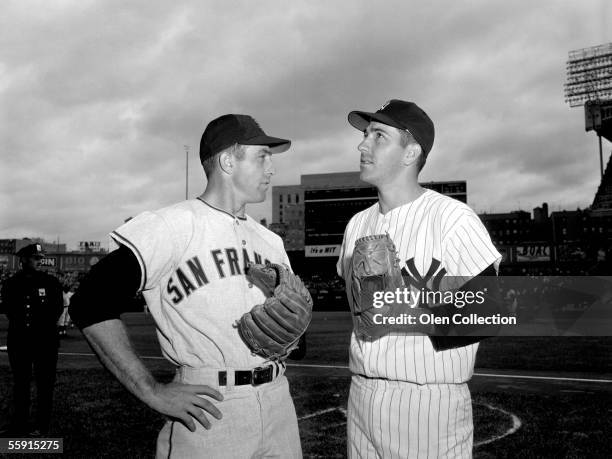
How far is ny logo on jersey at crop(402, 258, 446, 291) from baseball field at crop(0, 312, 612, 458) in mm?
2746

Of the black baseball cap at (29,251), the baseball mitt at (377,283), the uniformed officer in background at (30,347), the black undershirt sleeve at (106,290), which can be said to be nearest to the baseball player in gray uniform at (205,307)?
the black undershirt sleeve at (106,290)

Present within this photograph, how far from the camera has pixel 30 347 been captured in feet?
16.4

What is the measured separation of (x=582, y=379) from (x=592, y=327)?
395 inches

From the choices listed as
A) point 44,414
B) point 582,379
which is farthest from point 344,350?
point 44,414

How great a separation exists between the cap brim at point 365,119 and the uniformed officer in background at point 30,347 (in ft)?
12.4

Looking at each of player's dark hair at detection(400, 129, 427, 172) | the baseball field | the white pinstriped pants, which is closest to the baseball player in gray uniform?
the white pinstriped pants

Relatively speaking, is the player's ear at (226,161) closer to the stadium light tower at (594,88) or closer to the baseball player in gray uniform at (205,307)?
the baseball player in gray uniform at (205,307)

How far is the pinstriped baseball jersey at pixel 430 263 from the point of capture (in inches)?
87.2

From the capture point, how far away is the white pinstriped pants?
7.15 feet

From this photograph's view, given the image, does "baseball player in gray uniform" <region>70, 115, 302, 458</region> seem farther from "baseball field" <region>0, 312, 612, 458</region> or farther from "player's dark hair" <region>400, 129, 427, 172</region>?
"baseball field" <region>0, 312, 612, 458</region>

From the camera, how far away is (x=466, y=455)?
2.20 meters

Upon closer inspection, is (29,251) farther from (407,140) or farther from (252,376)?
(407,140)

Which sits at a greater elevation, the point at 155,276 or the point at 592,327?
the point at 155,276

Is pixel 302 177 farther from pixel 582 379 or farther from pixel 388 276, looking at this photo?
pixel 388 276
